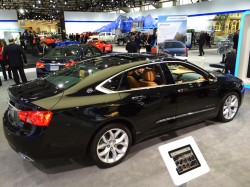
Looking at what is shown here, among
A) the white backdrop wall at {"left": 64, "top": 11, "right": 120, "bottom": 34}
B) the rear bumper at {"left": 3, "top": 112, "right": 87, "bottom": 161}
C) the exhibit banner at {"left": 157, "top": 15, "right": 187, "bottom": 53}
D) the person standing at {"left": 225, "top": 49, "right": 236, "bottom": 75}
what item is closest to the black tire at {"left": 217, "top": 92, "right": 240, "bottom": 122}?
the rear bumper at {"left": 3, "top": 112, "right": 87, "bottom": 161}

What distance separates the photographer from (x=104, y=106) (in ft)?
9.66

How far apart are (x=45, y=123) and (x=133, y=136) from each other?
128cm

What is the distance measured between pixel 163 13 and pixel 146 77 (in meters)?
26.3

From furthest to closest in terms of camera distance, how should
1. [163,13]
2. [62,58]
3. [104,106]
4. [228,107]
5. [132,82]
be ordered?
1. [163,13]
2. [62,58]
3. [228,107]
4. [132,82]
5. [104,106]

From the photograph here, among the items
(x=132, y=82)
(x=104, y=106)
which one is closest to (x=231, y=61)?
(x=132, y=82)

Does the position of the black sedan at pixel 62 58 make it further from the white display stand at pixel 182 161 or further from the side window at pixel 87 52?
the white display stand at pixel 182 161

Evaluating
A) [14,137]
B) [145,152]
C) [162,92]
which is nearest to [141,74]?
[162,92]

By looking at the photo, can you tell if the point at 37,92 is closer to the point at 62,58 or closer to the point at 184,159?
the point at 184,159

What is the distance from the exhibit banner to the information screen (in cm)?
972

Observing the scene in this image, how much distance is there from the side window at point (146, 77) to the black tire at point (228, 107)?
160 centimetres

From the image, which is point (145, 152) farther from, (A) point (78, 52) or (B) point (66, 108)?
(A) point (78, 52)

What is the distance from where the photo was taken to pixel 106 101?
2.97 meters

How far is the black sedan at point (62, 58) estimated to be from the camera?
718 centimetres

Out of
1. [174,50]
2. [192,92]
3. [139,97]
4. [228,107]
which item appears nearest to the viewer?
[139,97]
